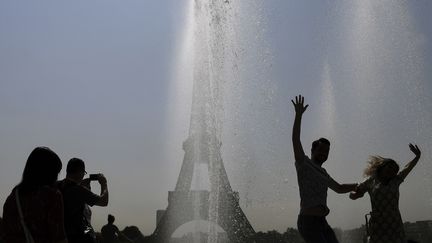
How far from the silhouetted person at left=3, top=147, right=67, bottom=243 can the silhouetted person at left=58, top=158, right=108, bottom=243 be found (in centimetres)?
159

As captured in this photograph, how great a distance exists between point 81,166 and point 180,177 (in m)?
34.1

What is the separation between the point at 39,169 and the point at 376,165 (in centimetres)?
388

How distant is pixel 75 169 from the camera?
622 cm

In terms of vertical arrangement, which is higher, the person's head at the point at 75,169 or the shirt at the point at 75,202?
the person's head at the point at 75,169

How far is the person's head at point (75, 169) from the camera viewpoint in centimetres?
621

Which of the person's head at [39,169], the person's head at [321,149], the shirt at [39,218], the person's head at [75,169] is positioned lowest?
the shirt at [39,218]

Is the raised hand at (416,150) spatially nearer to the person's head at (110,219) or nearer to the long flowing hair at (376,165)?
the long flowing hair at (376,165)

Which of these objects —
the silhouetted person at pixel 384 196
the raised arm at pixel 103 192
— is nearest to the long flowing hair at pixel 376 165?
the silhouetted person at pixel 384 196

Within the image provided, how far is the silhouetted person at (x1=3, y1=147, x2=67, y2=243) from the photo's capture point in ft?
13.3


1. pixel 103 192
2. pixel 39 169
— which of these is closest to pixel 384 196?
pixel 103 192

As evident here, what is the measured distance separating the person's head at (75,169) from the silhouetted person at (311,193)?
2.52 m

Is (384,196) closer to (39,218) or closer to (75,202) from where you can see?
(75,202)

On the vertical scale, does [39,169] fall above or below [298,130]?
below

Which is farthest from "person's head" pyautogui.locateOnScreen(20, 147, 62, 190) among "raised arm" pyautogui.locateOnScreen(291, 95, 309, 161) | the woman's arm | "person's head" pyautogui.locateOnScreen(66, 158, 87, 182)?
the woman's arm
